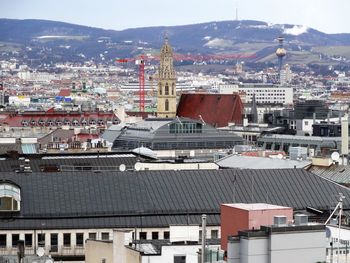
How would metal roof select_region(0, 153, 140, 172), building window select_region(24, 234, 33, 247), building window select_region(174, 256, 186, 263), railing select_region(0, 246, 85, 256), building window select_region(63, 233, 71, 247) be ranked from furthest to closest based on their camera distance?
metal roof select_region(0, 153, 140, 172) → building window select_region(63, 233, 71, 247) → building window select_region(24, 234, 33, 247) → railing select_region(0, 246, 85, 256) → building window select_region(174, 256, 186, 263)

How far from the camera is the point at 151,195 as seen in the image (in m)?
42.7

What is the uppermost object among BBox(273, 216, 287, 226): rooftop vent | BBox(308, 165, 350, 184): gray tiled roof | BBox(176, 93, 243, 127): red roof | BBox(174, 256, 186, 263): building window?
BBox(273, 216, 287, 226): rooftop vent

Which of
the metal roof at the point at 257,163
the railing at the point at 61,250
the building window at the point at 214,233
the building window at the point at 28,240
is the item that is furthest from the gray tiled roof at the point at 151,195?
the metal roof at the point at 257,163

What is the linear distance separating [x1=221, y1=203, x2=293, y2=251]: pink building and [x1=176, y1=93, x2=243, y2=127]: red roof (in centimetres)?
11550

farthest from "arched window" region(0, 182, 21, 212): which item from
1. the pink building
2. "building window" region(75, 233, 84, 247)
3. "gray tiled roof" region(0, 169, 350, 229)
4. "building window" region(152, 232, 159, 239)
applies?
the pink building

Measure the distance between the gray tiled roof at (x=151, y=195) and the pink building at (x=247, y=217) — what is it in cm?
1405

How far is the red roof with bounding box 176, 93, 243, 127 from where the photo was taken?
14425 cm

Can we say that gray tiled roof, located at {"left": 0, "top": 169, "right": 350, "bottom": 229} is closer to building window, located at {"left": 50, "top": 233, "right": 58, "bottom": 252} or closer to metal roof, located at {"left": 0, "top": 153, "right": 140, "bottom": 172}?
building window, located at {"left": 50, "top": 233, "right": 58, "bottom": 252}

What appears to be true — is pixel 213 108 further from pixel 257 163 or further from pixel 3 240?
pixel 3 240

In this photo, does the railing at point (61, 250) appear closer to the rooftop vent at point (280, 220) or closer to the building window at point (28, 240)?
the building window at point (28, 240)

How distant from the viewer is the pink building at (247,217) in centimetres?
2503

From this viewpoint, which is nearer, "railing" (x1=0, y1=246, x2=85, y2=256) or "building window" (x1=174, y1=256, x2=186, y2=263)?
"building window" (x1=174, y1=256, x2=186, y2=263)

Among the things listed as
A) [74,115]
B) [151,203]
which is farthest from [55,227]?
[74,115]

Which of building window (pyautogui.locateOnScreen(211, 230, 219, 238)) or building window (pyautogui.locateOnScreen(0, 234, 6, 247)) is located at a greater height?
building window (pyautogui.locateOnScreen(211, 230, 219, 238))
